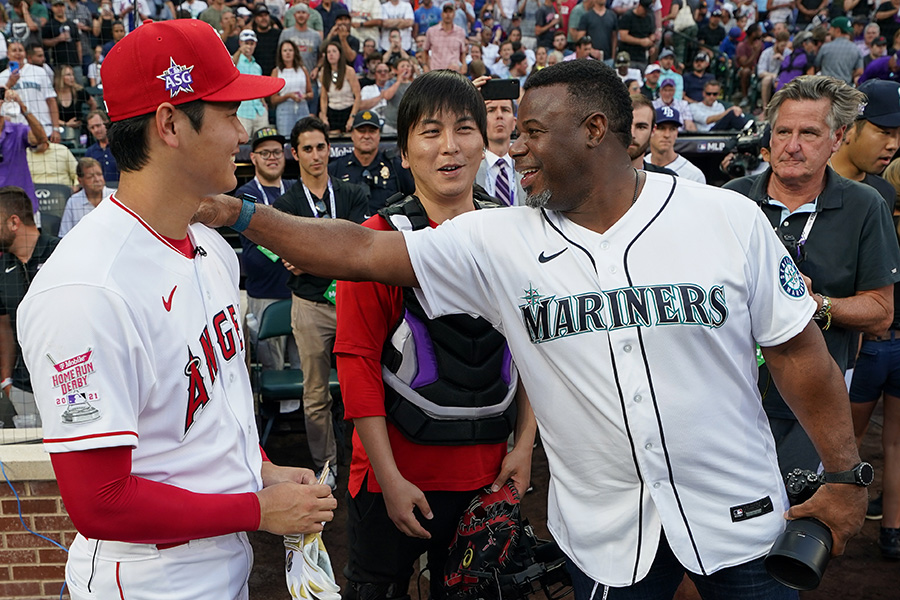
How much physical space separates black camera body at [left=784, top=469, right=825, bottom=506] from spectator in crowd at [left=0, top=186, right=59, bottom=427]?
4.13 metres

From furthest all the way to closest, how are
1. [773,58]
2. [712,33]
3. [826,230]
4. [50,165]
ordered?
[712,33], [773,58], [50,165], [826,230]

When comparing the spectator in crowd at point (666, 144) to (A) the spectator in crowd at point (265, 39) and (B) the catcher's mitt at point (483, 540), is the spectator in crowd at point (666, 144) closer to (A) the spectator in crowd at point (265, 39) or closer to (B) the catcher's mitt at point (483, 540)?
(B) the catcher's mitt at point (483, 540)

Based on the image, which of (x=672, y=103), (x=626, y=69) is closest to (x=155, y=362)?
(x=672, y=103)

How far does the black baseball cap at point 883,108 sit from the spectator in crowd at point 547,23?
1094cm

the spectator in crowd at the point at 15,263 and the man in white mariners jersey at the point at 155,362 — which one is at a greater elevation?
the man in white mariners jersey at the point at 155,362

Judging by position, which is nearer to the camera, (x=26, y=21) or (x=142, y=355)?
(x=142, y=355)

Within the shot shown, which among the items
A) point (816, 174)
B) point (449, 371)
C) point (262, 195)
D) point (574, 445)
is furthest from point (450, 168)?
point (262, 195)

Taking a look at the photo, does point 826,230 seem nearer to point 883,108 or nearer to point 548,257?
point 883,108

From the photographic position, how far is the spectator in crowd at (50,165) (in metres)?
8.27

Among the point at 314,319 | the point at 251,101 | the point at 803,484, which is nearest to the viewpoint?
the point at 803,484

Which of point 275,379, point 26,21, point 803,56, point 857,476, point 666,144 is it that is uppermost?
point 26,21

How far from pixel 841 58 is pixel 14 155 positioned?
38.7ft

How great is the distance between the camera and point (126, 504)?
5.24 feet

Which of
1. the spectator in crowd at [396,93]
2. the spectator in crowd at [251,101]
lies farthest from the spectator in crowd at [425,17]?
the spectator in crowd at [251,101]
